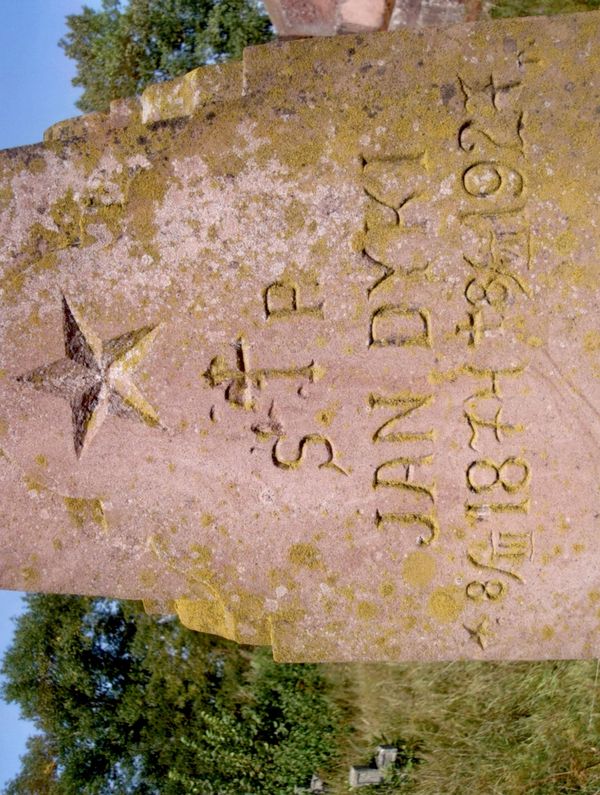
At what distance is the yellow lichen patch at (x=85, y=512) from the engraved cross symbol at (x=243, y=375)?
58 cm

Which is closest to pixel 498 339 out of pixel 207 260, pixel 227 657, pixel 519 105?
pixel 519 105

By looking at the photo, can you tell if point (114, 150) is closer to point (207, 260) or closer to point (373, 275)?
point (207, 260)

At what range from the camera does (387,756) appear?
5590 millimetres

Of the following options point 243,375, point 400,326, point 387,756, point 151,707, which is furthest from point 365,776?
point 400,326

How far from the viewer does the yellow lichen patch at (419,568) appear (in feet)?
8.38

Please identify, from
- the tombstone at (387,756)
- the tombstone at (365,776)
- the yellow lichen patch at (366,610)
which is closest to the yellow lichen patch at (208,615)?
the yellow lichen patch at (366,610)

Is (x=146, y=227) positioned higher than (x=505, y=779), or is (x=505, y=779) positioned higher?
(x=146, y=227)

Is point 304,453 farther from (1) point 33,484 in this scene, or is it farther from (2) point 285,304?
(1) point 33,484

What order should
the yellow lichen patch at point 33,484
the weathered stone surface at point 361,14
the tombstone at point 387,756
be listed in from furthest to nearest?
the tombstone at point 387,756 < the weathered stone surface at point 361,14 < the yellow lichen patch at point 33,484

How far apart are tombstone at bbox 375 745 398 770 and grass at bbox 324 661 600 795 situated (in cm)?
8

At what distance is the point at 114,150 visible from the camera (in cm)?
251

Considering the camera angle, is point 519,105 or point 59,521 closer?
point 519,105

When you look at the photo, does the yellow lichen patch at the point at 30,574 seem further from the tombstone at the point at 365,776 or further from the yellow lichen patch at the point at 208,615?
the tombstone at the point at 365,776

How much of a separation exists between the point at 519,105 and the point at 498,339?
651 millimetres
